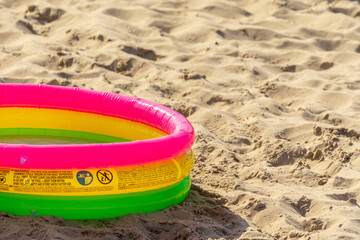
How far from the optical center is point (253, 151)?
4410 millimetres

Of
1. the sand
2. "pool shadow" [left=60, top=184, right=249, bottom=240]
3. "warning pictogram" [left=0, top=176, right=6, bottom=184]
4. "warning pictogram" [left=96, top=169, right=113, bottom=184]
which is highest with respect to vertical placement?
"warning pictogram" [left=96, top=169, right=113, bottom=184]

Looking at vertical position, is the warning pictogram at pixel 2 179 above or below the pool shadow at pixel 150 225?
above

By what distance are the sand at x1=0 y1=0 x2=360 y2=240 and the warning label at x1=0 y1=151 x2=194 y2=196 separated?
156 millimetres

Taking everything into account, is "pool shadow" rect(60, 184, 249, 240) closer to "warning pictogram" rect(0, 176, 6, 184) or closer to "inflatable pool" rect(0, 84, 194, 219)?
"inflatable pool" rect(0, 84, 194, 219)

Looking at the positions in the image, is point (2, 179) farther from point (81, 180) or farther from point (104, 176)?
point (104, 176)

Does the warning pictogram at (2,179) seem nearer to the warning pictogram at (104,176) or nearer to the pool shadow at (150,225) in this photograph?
the pool shadow at (150,225)

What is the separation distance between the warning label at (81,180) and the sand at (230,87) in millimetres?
156

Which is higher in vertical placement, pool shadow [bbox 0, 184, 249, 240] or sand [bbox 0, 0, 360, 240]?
pool shadow [bbox 0, 184, 249, 240]

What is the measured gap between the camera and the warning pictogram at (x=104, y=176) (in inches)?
130

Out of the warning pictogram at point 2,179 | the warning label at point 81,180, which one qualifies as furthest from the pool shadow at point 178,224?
the warning pictogram at point 2,179

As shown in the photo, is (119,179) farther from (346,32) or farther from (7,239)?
(346,32)

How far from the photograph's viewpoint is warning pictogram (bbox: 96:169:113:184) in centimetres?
330

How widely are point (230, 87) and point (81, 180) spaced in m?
2.43

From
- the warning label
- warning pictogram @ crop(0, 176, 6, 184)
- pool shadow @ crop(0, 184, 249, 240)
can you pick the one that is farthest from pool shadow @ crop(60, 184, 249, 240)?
warning pictogram @ crop(0, 176, 6, 184)
